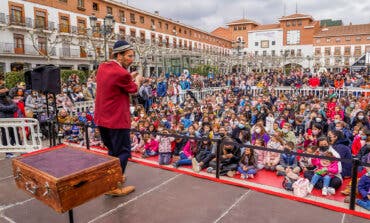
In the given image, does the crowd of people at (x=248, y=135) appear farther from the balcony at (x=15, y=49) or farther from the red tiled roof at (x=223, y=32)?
the red tiled roof at (x=223, y=32)

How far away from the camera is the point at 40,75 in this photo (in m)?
5.68

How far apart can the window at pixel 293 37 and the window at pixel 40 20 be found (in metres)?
47.2

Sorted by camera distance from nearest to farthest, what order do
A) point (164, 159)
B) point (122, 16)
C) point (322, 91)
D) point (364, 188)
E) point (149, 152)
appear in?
point (364, 188) → point (164, 159) → point (149, 152) → point (322, 91) → point (122, 16)

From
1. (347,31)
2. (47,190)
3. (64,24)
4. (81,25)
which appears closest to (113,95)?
(47,190)

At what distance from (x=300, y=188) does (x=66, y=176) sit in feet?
11.5

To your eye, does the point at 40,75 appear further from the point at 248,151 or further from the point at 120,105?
the point at 248,151

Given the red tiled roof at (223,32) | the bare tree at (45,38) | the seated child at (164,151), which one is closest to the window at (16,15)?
the bare tree at (45,38)

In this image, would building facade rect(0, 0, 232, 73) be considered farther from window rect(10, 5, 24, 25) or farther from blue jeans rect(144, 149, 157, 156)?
blue jeans rect(144, 149, 157, 156)

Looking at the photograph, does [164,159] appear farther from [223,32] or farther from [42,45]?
[223,32]

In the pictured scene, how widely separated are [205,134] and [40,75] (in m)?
4.09

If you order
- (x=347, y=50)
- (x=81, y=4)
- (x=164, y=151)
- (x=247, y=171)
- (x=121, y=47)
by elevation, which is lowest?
(x=247, y=171)

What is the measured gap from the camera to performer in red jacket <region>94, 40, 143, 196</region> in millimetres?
3109

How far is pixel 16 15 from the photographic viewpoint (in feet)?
A: 80.9

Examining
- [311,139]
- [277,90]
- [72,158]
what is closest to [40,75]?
[72,158]
